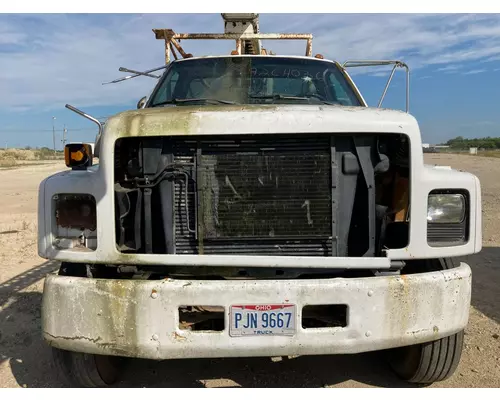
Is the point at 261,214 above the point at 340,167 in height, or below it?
below

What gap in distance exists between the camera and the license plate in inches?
104

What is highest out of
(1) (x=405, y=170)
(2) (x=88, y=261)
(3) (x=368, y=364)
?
(1) (x=405, y=170)

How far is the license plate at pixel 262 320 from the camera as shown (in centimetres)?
263

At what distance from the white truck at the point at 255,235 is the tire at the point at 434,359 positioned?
1.02 ft

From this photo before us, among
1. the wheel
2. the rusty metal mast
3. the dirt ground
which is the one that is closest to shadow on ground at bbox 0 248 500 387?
the dirt ground

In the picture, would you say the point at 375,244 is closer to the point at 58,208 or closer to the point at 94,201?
the point at 94,201

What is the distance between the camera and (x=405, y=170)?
2926 millimetres

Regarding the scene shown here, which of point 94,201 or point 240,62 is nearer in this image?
point 94,201

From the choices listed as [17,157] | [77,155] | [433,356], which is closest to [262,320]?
[433,356]

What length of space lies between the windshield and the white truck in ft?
3.68

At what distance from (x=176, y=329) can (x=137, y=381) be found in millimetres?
1020

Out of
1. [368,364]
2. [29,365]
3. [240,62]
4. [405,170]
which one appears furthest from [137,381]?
[240,62]

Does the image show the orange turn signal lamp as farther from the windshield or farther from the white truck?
the windshield

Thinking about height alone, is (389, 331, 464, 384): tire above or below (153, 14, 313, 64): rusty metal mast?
below
